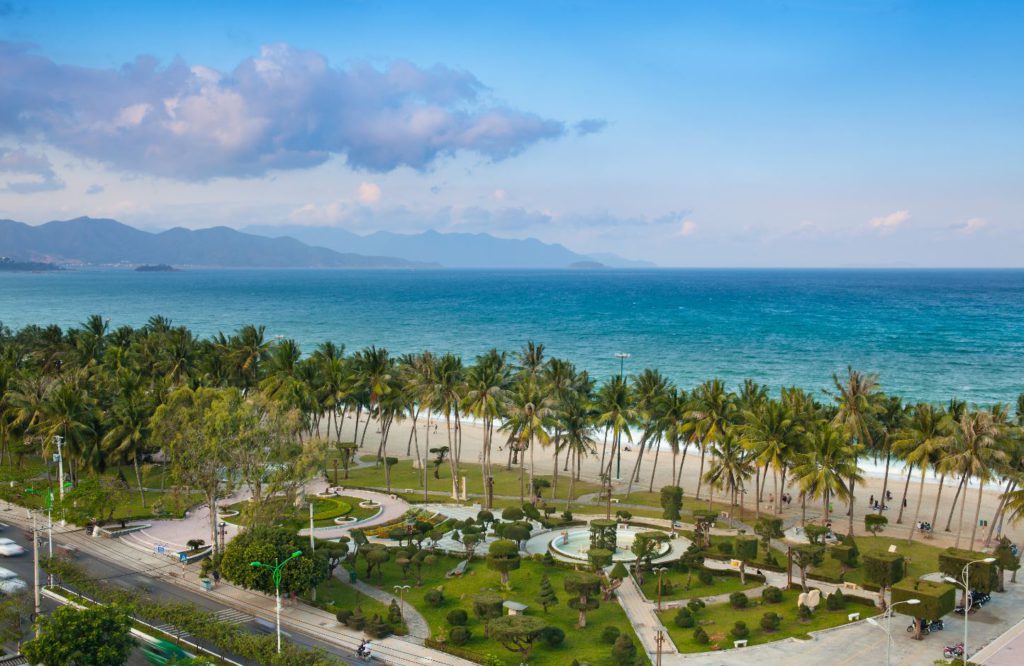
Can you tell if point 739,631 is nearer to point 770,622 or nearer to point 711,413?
point 770,622

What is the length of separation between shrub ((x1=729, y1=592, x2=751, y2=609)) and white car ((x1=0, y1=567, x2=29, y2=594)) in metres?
42.1

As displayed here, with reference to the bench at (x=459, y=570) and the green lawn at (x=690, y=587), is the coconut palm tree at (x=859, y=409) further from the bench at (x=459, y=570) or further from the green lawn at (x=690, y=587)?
the bench at (x=459, y=570)

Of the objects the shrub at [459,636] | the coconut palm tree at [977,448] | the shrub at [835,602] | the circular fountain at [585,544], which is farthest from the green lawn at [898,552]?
the shrub at [459,636]

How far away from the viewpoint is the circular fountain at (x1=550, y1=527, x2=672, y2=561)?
55.8 metres

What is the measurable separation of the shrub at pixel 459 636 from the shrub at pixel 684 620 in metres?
12.0

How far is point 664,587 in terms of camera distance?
51125mm

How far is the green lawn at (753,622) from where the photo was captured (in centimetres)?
4353

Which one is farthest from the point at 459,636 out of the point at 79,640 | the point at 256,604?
the point at 79,640

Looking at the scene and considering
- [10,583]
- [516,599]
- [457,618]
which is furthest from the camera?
[516,599]

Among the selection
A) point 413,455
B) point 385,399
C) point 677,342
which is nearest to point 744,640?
point 385,399

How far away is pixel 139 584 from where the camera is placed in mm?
50812

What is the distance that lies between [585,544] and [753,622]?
50.2 ft

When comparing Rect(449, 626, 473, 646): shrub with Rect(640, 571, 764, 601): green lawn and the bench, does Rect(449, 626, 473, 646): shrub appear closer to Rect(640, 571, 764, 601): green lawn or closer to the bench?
the bench

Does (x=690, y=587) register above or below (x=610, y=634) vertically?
below
